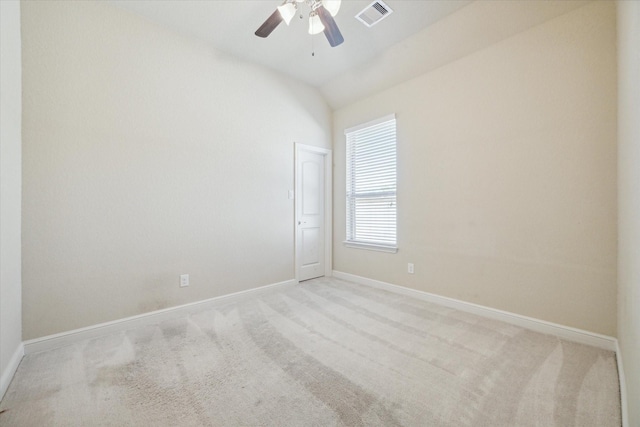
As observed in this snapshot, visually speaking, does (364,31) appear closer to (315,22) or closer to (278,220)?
(315,22)

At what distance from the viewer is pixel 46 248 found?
2113 mm

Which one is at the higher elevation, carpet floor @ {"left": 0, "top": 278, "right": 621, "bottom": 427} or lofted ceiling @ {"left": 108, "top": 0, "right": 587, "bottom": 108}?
lofted ceiling @ {"left": 108, "top": 0, "right": 587, "bottom": 108}

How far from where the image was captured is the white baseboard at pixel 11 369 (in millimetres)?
1577

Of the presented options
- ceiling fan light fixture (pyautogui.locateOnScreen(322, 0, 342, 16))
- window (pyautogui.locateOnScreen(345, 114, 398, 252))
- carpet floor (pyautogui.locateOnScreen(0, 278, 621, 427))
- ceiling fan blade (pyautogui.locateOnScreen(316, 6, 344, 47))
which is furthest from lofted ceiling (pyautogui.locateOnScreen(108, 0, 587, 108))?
carpet floor (pyautogui.locateOnScreen(0, 278, 621, 427))

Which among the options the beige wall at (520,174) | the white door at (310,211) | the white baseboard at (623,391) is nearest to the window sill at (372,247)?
the beige wall at (520,174)

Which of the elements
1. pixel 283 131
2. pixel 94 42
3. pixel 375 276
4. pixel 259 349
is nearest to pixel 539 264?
pixel 375 276

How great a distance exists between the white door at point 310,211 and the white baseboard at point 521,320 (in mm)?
1153

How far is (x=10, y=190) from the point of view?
1781 mm

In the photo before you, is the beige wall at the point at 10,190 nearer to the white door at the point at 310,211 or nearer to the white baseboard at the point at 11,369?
the white baseboard at the point at 11,369

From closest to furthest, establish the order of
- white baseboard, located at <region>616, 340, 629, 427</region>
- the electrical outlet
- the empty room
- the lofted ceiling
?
white baseboard, located at <region>616, 340, 629, 427</region>
the empty room
the lofted ceiling
the electrical outlet

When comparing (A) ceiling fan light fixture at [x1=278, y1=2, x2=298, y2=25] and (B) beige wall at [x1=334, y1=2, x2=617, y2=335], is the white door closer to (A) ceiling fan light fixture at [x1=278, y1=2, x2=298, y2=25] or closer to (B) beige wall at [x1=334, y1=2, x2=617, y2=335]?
(B) beige wall at [x1=334, y1=2, x2=617, y2=335]

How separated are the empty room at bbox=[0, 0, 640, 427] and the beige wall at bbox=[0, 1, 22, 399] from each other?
3cm

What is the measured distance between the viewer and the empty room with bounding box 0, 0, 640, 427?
157cm

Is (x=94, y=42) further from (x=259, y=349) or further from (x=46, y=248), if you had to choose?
(x=259, y=349)
